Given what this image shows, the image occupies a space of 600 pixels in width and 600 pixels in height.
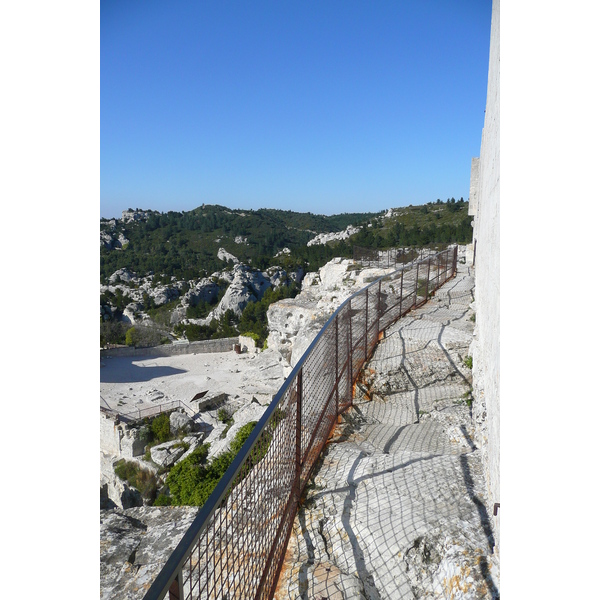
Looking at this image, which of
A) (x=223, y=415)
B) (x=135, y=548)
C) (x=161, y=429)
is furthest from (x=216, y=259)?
(x=135, y=548)

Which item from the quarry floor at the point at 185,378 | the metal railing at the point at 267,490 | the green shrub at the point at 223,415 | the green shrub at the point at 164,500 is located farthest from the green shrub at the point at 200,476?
the green shrub at the point at 223,415

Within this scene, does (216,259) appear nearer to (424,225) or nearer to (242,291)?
(242,291)

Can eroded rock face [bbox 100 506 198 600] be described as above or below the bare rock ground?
below

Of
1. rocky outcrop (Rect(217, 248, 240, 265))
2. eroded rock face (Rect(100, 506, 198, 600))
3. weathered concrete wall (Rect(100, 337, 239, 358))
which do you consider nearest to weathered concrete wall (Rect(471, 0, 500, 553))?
eroded rock face (Rect(100, 506, 198, 600))

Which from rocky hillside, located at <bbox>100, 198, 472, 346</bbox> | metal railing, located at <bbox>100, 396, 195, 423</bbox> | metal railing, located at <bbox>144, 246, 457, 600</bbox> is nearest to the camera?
metal railing, located at <bbox>144, 246, 457, 600</bbox>

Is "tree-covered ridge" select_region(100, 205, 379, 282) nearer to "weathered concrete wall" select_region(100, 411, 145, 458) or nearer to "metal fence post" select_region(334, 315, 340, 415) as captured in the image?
"weathered concrete wall" select_region(100, 411, 145, 458)
